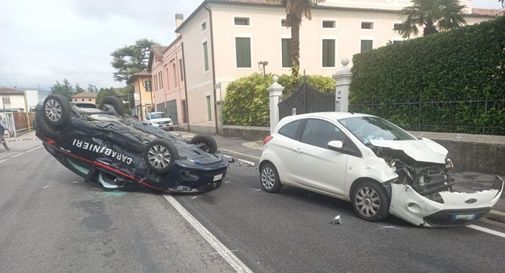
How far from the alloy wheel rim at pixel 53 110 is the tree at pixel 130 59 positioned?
6268 centimetres

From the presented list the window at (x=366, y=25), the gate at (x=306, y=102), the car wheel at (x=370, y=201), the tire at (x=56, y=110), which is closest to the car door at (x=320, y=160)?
the car wheel at (x=370, y=201)

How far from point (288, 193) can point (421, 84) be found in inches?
210

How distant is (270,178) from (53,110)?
5018mm

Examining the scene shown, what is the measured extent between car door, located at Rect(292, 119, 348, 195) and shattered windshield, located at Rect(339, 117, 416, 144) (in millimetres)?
243

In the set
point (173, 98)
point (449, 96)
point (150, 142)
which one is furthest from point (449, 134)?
point (173, 98)

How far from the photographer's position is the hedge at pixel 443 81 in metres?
8.52

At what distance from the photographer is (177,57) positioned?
3500 cm

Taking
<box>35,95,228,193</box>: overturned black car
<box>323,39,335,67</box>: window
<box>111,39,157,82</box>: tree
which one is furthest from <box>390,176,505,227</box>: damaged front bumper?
<box>111,39,157,82</box>: tree

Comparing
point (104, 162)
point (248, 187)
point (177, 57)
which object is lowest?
point (248, 187)

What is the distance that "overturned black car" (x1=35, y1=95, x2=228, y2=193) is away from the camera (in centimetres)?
746

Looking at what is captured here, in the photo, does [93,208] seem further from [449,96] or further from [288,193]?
[449,96]

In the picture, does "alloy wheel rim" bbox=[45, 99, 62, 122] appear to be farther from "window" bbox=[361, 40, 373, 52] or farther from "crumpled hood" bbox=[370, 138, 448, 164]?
"window" bbox=[361, 40, 373, 52]

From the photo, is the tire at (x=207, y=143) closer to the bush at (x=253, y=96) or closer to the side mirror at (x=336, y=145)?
the side mirror at (x=336, y=145)

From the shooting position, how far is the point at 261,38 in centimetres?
2669
